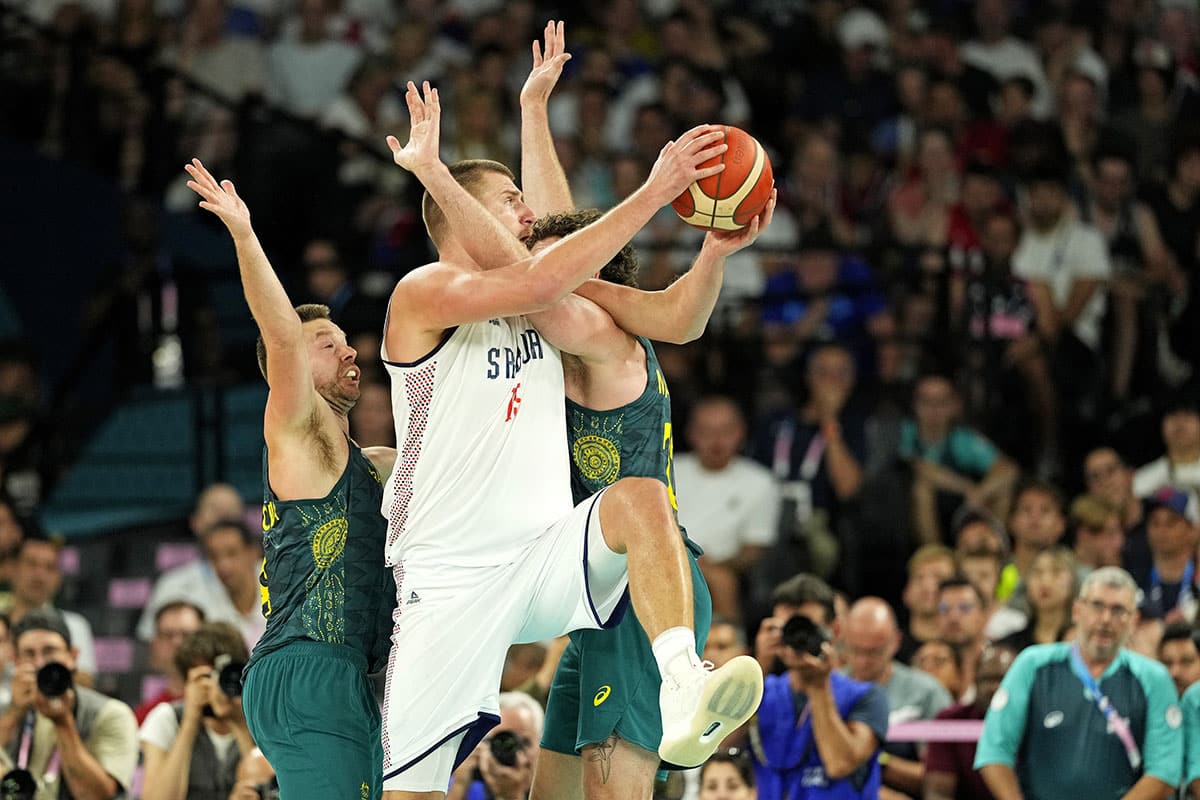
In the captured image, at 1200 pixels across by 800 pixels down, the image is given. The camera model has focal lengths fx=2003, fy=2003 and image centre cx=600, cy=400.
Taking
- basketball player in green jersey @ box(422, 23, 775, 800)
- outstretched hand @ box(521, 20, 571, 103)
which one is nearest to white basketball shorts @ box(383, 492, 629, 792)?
basketball player in green jersey @ box(422, 23, 775, 800)

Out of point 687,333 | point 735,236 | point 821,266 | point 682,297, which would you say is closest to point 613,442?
point 687,333

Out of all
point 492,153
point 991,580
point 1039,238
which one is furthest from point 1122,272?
point 492,153

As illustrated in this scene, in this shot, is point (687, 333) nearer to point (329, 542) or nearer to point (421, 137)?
point (421, 137)

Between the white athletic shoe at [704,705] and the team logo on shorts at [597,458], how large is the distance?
1.20m

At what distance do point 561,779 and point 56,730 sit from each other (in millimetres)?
3866

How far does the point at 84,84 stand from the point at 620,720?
1000 cm

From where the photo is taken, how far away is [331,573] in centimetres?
735

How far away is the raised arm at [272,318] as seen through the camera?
713 cm

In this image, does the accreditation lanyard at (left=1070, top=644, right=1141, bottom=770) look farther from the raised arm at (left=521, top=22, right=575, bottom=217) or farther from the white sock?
the white sock

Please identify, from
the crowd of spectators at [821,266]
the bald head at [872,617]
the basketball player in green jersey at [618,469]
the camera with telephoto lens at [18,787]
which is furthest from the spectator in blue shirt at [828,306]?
the basketball player in green jersey at [618,469]

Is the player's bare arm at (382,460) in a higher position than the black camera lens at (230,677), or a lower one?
higher

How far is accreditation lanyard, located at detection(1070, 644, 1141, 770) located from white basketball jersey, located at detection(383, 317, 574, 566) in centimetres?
413

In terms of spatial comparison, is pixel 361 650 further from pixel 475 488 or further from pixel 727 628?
pixel 727 628

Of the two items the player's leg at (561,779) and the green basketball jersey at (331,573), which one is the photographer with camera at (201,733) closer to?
the green basketball jersey at (331,573)
